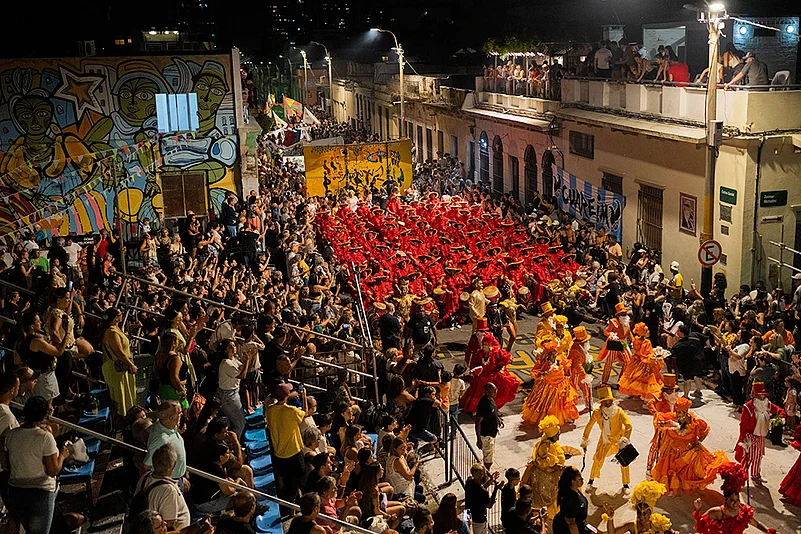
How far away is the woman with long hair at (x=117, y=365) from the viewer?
10281 millimetres

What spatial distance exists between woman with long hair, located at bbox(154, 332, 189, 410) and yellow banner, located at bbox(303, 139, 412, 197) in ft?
66.4

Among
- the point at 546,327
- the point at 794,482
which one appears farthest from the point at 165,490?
the point at 546,327

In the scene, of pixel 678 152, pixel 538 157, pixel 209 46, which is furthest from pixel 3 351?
pixel 538 157

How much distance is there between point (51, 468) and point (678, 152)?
58.1ft

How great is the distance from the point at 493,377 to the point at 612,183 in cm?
1278

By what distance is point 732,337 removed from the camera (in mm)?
14633

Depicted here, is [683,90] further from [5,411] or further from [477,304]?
[5,411]

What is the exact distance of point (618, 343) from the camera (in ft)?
49.2

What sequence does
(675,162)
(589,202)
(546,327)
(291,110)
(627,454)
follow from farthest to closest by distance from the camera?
(291,110) → (589,202) → (675,162) → (546,327) → (627,454)

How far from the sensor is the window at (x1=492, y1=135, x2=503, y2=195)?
36.6 metres

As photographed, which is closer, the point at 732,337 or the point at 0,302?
the point at 0,302

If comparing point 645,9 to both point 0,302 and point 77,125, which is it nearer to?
point 77,125

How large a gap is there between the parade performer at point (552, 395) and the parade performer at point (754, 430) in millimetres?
2794

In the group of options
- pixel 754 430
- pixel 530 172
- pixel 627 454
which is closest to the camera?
pixel 627 454
